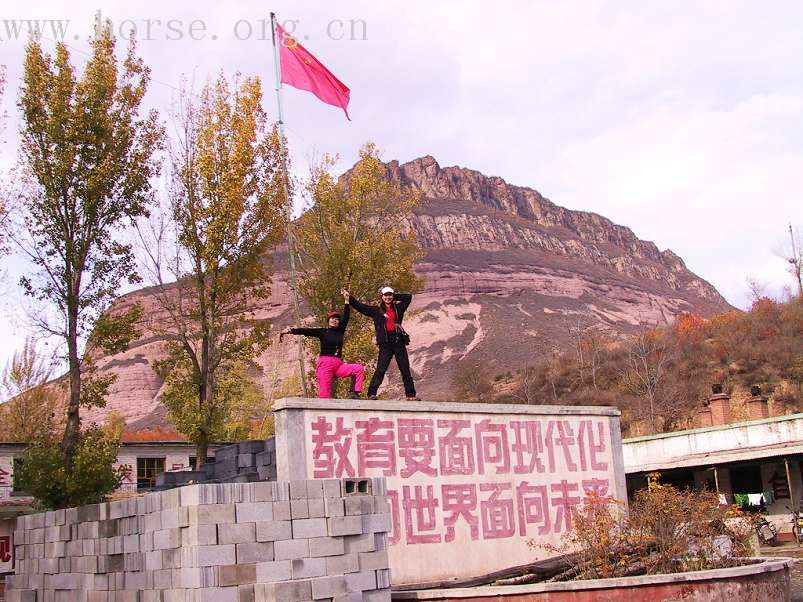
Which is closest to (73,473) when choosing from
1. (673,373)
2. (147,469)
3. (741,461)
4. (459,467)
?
(147,469)

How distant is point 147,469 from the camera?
3431 cm

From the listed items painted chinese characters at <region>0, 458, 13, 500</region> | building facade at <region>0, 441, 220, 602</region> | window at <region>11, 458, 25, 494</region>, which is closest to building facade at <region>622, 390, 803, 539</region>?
building facade at <region>0, 441, 220, 602</region>

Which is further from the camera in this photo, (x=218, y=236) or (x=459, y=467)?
(x=218, y=236)

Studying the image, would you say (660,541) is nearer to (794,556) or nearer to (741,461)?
(794,556)

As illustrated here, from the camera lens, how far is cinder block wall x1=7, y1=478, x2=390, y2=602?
997 centimetres

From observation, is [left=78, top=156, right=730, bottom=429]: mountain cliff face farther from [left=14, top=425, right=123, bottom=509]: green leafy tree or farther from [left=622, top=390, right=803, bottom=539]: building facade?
[left=14, top=425, right=123, bottom=509]: green leafy tree

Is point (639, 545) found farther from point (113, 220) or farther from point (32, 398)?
point (32, 398)

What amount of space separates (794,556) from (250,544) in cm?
1656

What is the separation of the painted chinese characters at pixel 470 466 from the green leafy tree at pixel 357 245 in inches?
470

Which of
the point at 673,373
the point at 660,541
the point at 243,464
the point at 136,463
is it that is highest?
the point at 673,373

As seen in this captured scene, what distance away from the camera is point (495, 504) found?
14.4m

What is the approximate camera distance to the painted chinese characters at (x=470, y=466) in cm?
1309

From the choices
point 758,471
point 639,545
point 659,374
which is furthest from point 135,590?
point 659,374

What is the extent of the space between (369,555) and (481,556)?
Result: 3.45 metres
